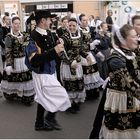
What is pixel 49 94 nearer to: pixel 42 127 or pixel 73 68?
pixel 42 127

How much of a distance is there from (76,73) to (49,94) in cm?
119

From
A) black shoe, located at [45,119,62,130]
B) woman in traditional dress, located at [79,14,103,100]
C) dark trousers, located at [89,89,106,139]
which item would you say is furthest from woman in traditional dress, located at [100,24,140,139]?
woman in traditional dress, located at [79,14,103,100]

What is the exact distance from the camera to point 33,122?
4848 millimetres

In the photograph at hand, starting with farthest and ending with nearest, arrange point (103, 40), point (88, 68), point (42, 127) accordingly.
Answer: point (103, 40) → point (88, 68) → point (42, 127)

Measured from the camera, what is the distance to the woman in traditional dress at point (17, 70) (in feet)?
18.4

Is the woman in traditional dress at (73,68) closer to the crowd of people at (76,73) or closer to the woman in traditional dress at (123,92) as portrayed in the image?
the crowd of people at (76,73)

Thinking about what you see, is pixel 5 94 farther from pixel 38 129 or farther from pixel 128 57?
pixel 128 57

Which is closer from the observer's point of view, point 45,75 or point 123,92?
point 123,92

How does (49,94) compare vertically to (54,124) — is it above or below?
above

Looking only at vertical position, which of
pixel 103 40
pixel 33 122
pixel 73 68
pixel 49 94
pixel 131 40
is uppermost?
pixel 131 40

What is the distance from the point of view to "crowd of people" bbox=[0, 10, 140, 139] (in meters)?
3.27

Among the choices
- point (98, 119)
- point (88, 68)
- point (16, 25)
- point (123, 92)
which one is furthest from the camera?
point (88, 68)

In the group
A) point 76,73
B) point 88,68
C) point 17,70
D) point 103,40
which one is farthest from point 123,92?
point 103,40

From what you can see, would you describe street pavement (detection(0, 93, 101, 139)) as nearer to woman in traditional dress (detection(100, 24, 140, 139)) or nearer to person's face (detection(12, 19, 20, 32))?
woman in traditional dress (detection(100, 24, 140, 139))
